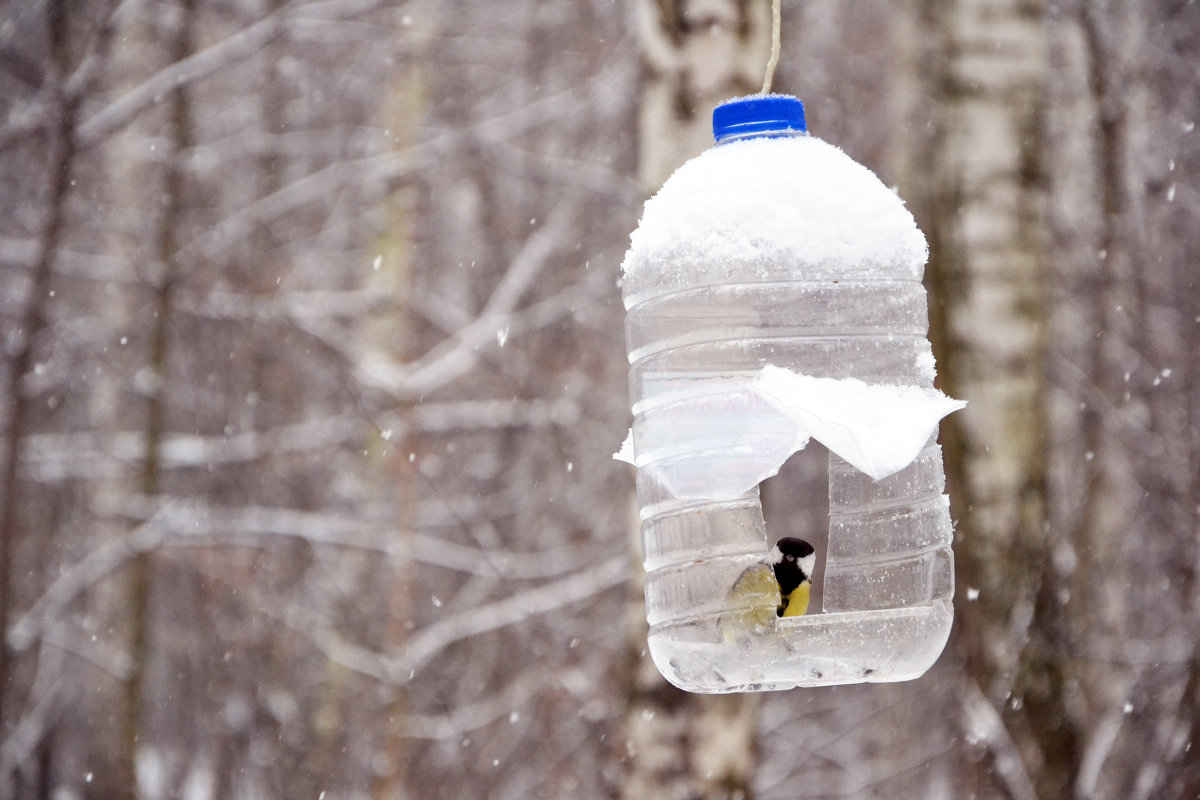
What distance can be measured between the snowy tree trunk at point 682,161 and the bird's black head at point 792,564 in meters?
1.67

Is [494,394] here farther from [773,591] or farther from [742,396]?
[773,591]

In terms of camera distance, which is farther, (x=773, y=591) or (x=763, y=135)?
(x=773, y=591)

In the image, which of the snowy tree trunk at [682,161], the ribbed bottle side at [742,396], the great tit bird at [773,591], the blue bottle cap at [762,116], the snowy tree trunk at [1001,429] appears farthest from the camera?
the snowy tree trunk at [1001,429]

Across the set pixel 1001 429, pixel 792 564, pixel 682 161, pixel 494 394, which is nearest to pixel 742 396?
pixel 792 564

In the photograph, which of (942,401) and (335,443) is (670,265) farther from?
(335,443)

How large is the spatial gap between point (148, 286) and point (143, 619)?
1.19 metres

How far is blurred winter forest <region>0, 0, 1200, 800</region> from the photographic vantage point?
3736 mm

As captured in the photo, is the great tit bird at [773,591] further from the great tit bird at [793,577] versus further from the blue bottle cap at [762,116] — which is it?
the blue bottle cap at [762,116]

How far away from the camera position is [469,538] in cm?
406

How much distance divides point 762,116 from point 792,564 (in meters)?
0.70

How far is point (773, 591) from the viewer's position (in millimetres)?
1905

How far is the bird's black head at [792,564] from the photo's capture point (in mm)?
1904

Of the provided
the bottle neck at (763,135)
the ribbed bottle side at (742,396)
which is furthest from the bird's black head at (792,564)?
the bottle neck at (763,135)

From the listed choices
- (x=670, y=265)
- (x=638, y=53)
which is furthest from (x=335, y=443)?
(x=670, y=265)
